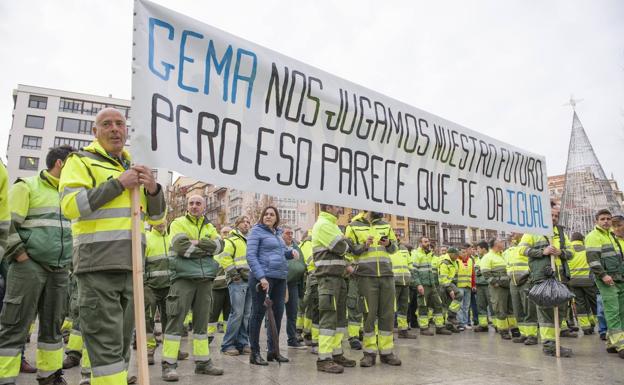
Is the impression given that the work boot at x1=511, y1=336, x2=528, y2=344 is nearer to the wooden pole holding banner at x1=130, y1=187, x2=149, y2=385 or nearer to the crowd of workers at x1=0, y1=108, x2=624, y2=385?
Answer: the crowd of workers at x1=0, y1=108, x2=624, y2=385

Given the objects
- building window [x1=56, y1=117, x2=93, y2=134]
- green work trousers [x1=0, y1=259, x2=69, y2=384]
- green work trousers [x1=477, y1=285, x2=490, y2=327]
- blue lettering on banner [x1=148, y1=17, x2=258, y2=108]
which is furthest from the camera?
building window [x1=56, y1=117, x2=93, y2=134]

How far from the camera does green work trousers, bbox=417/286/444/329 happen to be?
34.9 feet

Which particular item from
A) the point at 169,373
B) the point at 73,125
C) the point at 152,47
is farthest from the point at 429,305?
the point at 73,125

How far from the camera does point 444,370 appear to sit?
5797mm

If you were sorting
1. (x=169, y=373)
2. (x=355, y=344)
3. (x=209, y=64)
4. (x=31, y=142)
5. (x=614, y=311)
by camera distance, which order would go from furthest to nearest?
(x=31, y=142)
(x=355, y=344)
(x=614, y=311)
(x=169, y=373)
(x=209, y=64)

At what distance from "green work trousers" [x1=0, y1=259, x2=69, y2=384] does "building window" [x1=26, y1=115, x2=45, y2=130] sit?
241 ft

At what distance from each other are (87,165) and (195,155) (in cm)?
78

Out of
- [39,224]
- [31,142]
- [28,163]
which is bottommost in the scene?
[39,224]

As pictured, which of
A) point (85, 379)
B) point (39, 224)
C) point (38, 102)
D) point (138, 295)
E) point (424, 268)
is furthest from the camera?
point (38, 102)

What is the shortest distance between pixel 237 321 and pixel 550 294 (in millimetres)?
4785

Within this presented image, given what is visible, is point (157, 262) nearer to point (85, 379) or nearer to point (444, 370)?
point (85, 379)

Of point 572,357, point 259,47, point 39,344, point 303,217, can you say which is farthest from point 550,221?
point 303,217

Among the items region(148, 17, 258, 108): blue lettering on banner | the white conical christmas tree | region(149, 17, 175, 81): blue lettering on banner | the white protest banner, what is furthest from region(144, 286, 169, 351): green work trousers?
the white conical christmas tree

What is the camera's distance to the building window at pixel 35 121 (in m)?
66.4
